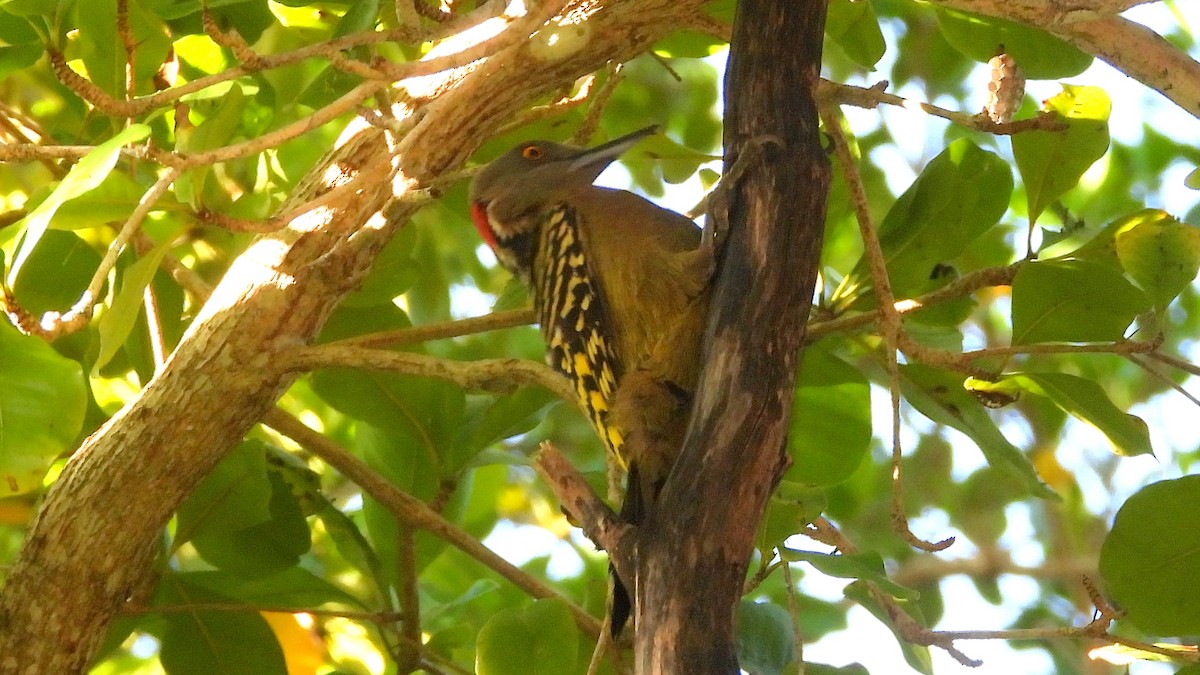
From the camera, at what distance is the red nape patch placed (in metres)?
3.69

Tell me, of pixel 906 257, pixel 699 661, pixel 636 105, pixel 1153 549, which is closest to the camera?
pixel 699 661

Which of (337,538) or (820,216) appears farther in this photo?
(337,538)

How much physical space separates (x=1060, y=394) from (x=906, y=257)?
0.50 metres

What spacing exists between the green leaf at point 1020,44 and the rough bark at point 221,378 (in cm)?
68

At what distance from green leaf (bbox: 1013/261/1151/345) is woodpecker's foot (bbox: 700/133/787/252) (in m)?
0.66

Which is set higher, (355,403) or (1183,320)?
(1183,320)

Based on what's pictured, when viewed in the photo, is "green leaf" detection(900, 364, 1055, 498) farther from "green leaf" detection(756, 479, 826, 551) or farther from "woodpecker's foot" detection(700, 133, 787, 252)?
"woodpecker's foot" detection(700, 133, 787, 252)

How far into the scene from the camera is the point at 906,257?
283 centimetres

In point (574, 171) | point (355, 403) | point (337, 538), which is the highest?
point (574, 171)

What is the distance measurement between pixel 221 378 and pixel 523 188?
4.52ft

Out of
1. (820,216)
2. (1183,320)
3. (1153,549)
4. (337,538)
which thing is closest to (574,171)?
(337,538)

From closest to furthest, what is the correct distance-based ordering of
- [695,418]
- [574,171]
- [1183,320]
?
1. [695,418]
2. [574,171]
3. [1183,320]

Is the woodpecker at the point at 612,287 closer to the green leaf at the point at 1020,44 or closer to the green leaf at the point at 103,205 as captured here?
the green leaf at the point at 1020,44

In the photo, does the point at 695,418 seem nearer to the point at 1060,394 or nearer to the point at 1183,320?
the point at 1060,394
